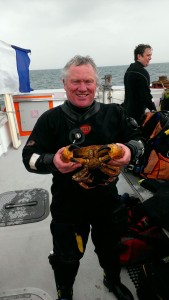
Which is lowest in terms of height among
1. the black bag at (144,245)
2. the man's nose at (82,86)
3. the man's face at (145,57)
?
the black bag at (144,245)

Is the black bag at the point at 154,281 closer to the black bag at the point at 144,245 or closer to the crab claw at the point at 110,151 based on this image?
the black bag at the point at 144,245

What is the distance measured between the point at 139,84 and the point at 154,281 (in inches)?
116

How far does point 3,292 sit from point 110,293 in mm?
913

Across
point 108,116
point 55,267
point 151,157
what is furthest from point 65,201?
point 151,157

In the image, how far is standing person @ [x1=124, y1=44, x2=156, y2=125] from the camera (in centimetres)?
388

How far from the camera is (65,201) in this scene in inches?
66.6

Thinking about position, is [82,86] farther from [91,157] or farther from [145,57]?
[145,57]

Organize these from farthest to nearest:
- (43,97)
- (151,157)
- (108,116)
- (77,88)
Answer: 1. (43,97)
2. (151,157)
3. (108,116)
4. (77,88)

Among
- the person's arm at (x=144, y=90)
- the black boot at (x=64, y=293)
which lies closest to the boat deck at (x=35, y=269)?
the black boot at (x=64, y=293)

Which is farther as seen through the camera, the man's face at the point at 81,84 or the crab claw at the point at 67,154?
the man's face at the point at 81,84

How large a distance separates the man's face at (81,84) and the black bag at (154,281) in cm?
133

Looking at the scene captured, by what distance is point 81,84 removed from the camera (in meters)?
1.49

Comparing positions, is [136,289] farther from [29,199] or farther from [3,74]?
[3,74]

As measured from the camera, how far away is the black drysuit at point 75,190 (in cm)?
160
